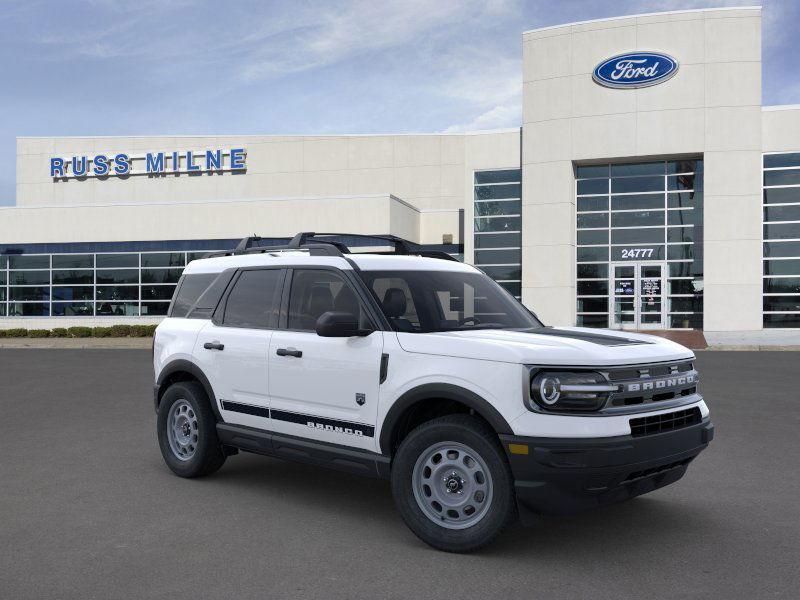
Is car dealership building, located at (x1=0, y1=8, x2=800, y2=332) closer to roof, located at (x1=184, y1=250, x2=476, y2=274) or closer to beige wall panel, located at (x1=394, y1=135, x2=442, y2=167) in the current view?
beige wall panel, located at (x1=394, y1=135, x2=442, y2=167)

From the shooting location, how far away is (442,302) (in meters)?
6.18

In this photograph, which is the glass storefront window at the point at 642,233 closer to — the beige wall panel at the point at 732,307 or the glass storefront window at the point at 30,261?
the beige wall panel at the point at 732,307

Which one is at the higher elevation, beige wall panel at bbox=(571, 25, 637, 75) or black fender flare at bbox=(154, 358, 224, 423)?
beige wall panel at bbox=(571, 25, 637, 75)

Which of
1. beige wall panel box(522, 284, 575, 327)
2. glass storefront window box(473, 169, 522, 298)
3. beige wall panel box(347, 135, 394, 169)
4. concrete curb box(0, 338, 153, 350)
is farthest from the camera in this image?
beige wall panel box(347, 135, 394, 169)

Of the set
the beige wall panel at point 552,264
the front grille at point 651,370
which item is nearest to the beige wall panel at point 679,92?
the beige wall panel at point 552,264

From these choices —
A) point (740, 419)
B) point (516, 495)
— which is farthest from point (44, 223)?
point (516, 495)

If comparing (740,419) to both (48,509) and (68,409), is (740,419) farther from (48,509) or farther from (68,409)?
(68,409)

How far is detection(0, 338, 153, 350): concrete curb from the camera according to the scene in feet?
96.4

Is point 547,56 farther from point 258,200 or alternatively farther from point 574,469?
point 574,469

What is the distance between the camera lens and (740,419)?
1076cm

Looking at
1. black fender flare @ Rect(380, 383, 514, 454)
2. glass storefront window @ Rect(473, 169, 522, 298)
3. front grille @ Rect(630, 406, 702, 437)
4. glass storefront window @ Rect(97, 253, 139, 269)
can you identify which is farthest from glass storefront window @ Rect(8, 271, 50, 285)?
front grille @ Rect(630, 406, 702, 437)

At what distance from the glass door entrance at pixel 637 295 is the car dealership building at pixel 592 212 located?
0.06m

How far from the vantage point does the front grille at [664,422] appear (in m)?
4.88

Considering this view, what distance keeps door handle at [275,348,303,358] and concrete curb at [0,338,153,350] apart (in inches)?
932
